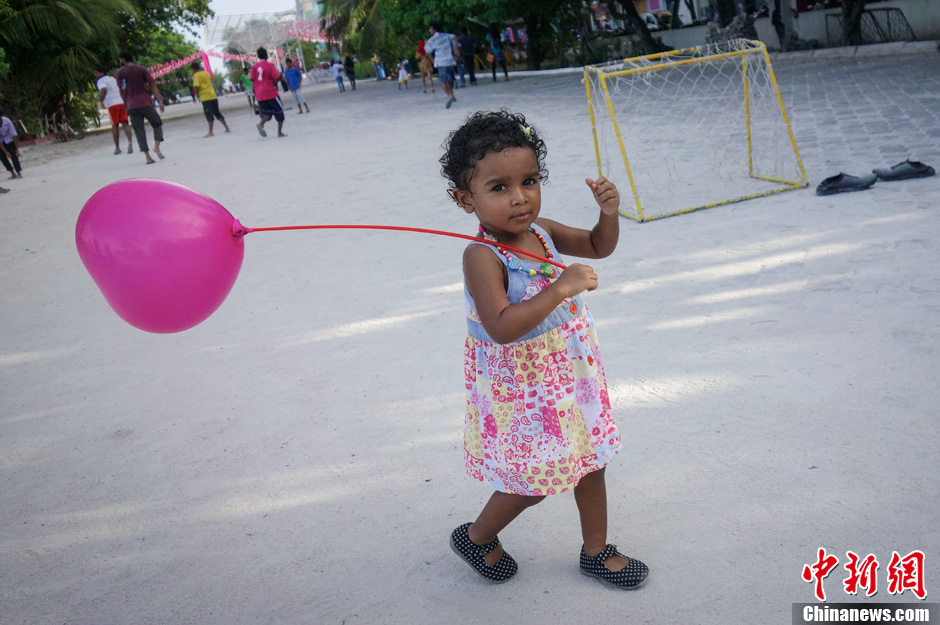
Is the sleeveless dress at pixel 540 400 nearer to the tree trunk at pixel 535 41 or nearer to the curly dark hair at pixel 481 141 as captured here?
the curly dark hair at pixel 481 141

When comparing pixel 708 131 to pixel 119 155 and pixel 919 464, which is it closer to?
pixel 919 464

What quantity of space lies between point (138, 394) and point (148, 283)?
6.58 ft

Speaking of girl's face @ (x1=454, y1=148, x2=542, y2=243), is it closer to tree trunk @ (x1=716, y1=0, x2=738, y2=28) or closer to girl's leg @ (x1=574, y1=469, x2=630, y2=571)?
girl's leg @ (x1=574, y1=469, x2=630, y2=571)

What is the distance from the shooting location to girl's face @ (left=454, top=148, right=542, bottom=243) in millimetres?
1803

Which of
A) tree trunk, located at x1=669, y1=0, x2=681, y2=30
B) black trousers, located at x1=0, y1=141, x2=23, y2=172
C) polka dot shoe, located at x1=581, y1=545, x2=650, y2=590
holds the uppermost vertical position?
tree trunk, located at x1=669, y1=0, x2=681, y2=30

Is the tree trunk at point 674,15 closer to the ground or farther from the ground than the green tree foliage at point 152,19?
closer to the ground

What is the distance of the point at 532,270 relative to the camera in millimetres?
1864

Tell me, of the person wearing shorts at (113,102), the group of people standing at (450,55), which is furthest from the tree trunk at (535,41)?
the person wearing shorts at (113,102)

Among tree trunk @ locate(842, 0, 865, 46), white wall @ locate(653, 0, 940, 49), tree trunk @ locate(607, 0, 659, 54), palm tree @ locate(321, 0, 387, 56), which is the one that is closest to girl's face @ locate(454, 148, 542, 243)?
tree trunk @ locate(842, 0, 865, 46)

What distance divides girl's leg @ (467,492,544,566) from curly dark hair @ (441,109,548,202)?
812 mm

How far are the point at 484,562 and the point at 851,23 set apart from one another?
56.3 feet

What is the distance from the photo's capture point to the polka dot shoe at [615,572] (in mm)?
1994

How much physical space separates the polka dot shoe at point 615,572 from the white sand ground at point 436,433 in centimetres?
3

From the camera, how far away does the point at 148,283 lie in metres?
1.86
